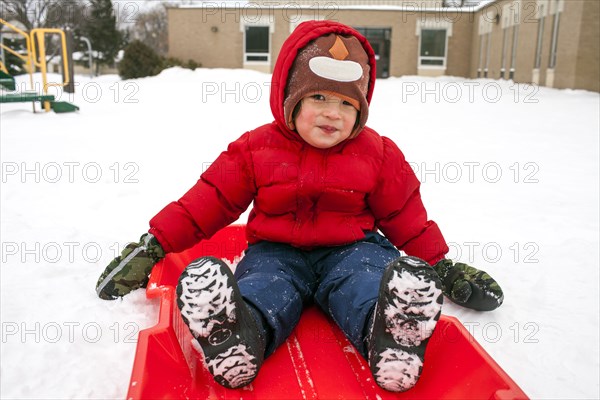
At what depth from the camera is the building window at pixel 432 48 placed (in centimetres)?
1756

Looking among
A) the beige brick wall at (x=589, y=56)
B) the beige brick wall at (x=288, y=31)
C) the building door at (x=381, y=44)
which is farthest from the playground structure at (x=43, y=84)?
the building door at (x=381, y=44)

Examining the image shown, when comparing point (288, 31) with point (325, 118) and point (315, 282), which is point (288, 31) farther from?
point (315, 282)

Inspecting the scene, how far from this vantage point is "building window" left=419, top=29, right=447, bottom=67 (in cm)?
1756

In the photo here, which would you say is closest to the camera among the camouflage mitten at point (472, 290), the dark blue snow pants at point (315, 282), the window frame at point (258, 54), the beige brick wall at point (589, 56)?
the dark blue snow pants at point (315, 282)

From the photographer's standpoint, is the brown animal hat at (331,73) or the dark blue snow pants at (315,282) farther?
the brown animal hat at (331,73)

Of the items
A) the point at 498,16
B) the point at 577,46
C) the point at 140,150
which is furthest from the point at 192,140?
the point at 498,16

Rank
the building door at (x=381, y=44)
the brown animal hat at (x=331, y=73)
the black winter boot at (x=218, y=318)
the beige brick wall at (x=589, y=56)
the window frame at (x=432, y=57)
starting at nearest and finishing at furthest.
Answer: the black winter boot at (x=218, y=318)
the brown animal hat at (x=331, y=73)
the beige brick wall at (x=589, y=56)
the window frame at (x=432, y=57)
the building door at (x=381, y=44)

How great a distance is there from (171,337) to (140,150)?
139 inches

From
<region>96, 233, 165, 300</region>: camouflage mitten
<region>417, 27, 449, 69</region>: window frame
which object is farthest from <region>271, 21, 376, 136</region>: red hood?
<region>417, 27, 449, 69</region>: window frame

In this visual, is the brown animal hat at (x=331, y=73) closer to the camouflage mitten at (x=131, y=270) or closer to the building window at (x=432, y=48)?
the camouflage mitten at (x=131, y=270)

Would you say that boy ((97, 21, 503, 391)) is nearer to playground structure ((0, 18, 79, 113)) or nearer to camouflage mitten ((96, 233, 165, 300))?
camouflage mitten ((96, 233, 165, 300))

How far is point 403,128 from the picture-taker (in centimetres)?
598

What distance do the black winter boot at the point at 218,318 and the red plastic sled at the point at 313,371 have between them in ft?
0.36

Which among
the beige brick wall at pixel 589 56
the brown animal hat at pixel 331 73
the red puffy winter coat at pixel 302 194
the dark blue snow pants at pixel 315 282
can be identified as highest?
the beige brick wall at pixel 589 56
